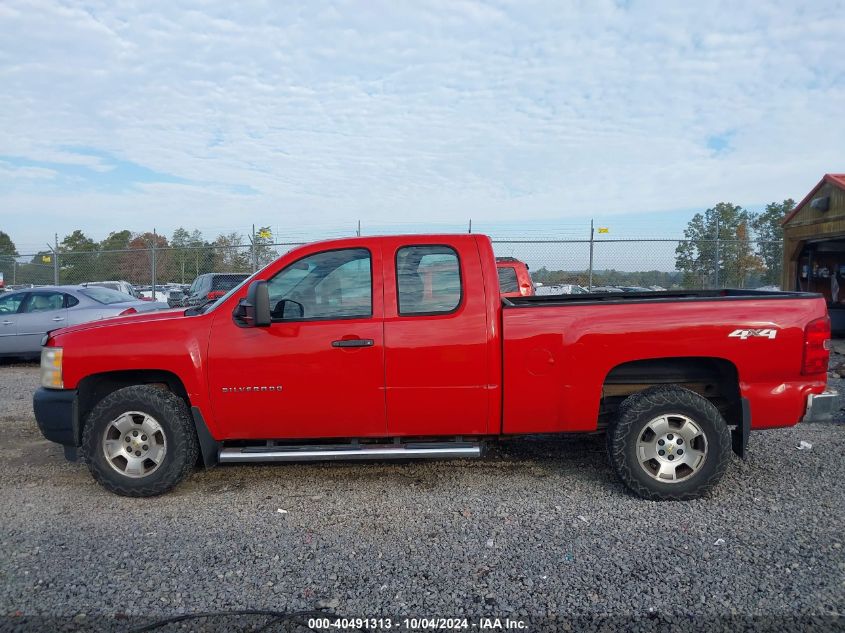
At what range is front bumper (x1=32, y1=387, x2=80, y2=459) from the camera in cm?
457

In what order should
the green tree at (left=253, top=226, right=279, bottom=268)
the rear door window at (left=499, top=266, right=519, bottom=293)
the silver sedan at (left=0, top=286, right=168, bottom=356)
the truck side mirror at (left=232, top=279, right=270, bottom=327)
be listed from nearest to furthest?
the truck side mirror at (left=232, top=279, right=270, bottom=327) < the rear door window at (left=499, top=266, right=519, bottom=293) < the silver sedan at (left=0, top=286, right=168, bottom=356) < the green tree at (left=253, top=226, right=279, bottom=268)

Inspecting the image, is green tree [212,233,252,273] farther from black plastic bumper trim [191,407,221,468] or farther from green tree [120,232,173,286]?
black plastic bumper trim [191,407,221,468]

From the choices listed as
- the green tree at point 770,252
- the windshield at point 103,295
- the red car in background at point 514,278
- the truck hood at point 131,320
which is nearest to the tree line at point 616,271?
the green tree at point 770,252

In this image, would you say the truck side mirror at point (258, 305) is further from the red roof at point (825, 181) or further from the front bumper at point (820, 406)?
the red roof at point (825, 181)

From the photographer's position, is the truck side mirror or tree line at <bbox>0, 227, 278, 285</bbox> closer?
the truck side mirror

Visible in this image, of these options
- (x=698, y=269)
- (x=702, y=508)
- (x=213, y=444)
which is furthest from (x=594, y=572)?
(x=698, y=269)

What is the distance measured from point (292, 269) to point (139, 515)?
6.54ft

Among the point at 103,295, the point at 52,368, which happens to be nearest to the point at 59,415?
the point at 52,368

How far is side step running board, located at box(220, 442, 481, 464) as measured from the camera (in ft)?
14.7

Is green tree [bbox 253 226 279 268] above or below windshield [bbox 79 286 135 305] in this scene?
above

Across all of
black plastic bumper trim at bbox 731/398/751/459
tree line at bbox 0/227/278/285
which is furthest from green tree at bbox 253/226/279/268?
black plastic bumper trim at bbox 731/398/751/459

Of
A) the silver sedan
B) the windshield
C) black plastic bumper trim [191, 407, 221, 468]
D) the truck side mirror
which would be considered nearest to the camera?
the truck side mirror

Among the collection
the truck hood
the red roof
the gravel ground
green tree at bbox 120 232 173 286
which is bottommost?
the gravel ground

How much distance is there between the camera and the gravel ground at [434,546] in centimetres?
314
